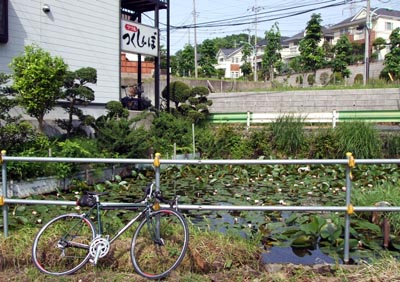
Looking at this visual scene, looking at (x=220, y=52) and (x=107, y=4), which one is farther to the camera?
(x=220, y=52)

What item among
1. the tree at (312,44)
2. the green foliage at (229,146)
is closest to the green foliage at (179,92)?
the green foliage at (229,146)

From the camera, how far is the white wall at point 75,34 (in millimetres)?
10688

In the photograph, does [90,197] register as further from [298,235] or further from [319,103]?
[319,103]

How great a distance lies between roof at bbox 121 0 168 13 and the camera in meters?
15.4

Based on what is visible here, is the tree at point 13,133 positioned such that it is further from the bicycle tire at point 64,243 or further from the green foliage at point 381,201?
the green foliage at point 381,201

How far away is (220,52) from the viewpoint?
69.7 metres

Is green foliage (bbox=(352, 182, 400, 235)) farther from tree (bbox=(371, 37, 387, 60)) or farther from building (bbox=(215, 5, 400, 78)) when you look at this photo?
tree (bbox=(371, 37, 387, 60))

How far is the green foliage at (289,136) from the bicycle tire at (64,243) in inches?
391

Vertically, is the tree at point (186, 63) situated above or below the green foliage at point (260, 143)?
above

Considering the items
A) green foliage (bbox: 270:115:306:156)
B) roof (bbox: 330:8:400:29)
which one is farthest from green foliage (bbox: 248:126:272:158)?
roof (bbox: 330:8:400:29)

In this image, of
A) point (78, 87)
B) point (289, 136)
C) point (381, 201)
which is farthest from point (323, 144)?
point (78, 87)

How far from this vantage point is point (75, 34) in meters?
12.5

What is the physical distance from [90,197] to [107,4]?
442 inches

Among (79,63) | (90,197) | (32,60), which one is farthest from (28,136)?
(90,197)
